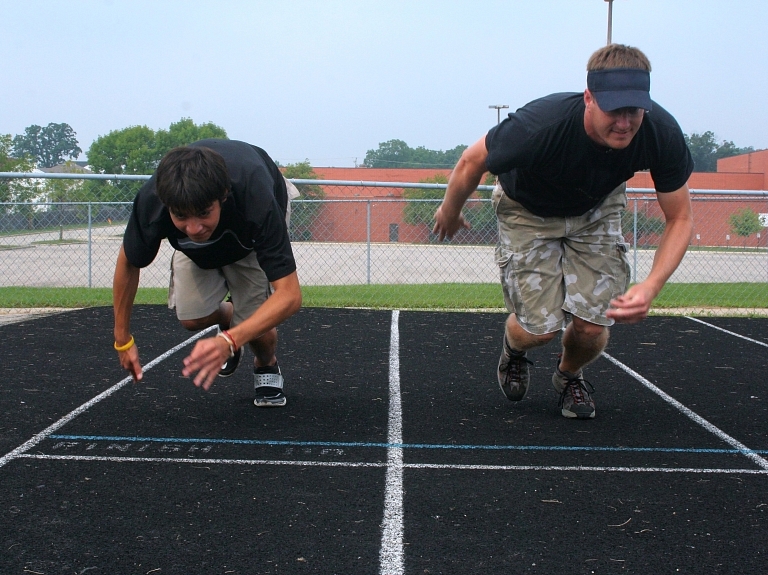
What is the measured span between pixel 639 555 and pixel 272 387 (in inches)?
107

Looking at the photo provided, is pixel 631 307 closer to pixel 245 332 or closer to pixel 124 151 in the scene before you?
pixel 245 332

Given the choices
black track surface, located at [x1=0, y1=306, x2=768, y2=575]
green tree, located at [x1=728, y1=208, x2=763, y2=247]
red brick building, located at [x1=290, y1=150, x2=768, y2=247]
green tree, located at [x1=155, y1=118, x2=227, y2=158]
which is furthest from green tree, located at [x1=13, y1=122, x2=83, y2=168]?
black track surface, located at [x1=0, y1=306, x2=768, y2=575]

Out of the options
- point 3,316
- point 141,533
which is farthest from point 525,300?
point 3,316

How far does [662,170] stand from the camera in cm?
389

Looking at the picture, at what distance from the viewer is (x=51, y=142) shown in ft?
452

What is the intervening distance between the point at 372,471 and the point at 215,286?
1.58 metres

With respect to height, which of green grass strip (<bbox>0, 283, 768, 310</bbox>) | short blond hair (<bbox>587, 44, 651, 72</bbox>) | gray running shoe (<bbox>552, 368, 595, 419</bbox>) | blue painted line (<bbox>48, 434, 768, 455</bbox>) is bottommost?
green grass strip (<bbox>0, 283, 768, 310</bbox>)

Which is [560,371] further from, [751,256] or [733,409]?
[751,256]

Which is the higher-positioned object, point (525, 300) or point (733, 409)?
point (525, 300)

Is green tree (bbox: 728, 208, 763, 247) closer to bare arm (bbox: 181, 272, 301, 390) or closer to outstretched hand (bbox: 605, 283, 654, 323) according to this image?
outstretched hand (bbox: 605, 283, 654, 323)

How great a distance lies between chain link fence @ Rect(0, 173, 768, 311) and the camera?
13047 millimetres

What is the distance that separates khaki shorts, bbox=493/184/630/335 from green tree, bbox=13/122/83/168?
143m

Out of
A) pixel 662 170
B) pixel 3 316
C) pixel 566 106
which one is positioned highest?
pixel 566 106

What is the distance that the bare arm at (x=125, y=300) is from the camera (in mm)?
3973
